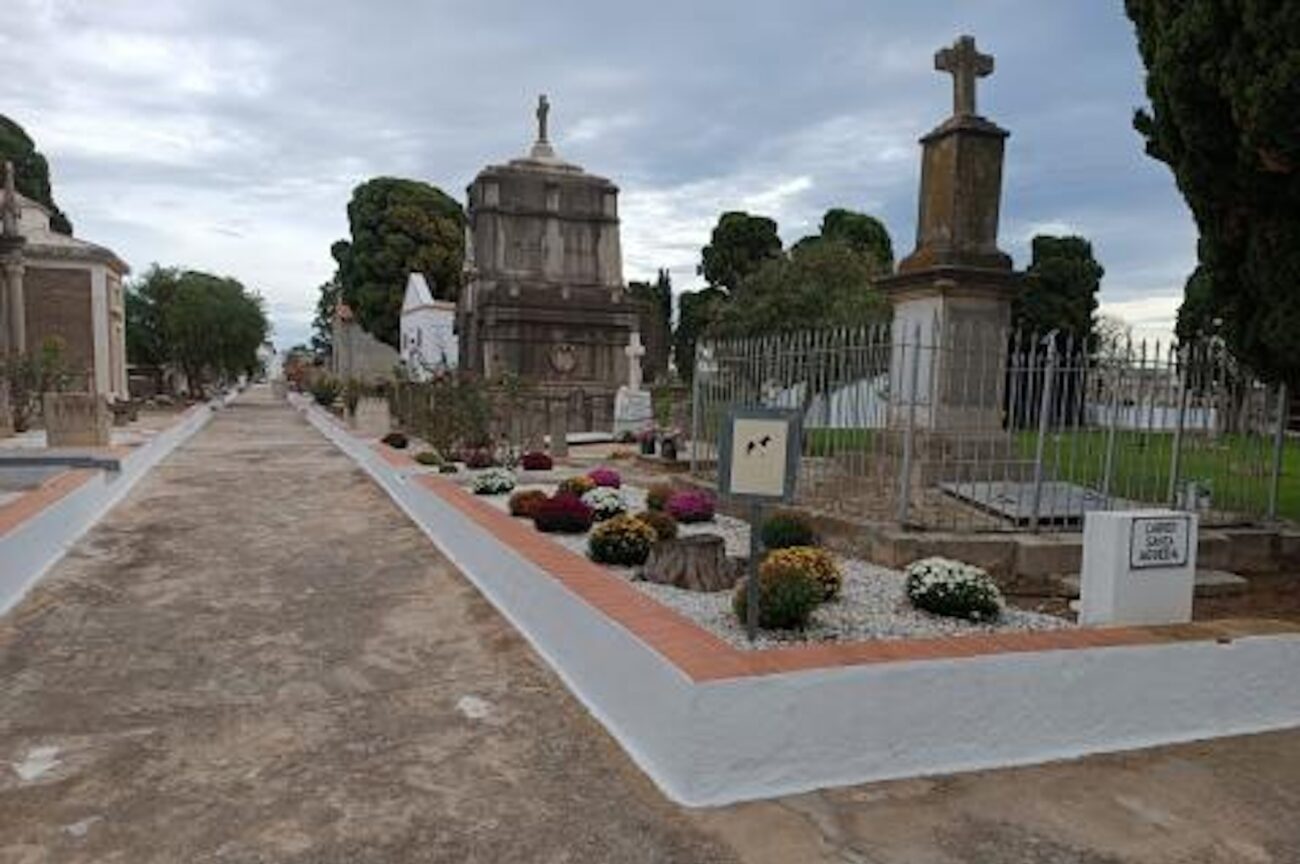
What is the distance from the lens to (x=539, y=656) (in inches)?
254

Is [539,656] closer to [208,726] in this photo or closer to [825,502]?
[208,726]

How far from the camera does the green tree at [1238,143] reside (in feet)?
19.6

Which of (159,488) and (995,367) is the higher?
(995,367)

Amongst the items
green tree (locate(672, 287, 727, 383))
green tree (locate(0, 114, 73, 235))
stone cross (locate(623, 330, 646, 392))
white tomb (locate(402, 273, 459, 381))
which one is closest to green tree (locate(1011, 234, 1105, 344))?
green tree (locate(672, 287, 727, 383))

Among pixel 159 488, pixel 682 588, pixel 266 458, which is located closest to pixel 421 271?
pixel 266 458

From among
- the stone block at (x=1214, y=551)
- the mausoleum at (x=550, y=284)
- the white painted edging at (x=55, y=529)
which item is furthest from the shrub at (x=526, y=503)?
the mausoleum at (x=550, y=284)

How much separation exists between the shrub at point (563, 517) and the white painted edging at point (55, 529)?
419 centimetres

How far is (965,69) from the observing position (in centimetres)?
1020

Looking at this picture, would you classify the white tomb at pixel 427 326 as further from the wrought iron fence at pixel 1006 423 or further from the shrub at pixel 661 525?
the shrub at pixel 661 525

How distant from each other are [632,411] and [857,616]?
19.2m

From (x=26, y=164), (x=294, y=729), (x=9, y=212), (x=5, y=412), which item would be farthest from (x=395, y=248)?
(x=294, y=729)

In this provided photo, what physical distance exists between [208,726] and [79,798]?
0.92 m

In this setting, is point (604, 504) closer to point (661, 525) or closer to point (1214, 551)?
point (661, 525)

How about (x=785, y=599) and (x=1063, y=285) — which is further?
(x=1063, y=285)
